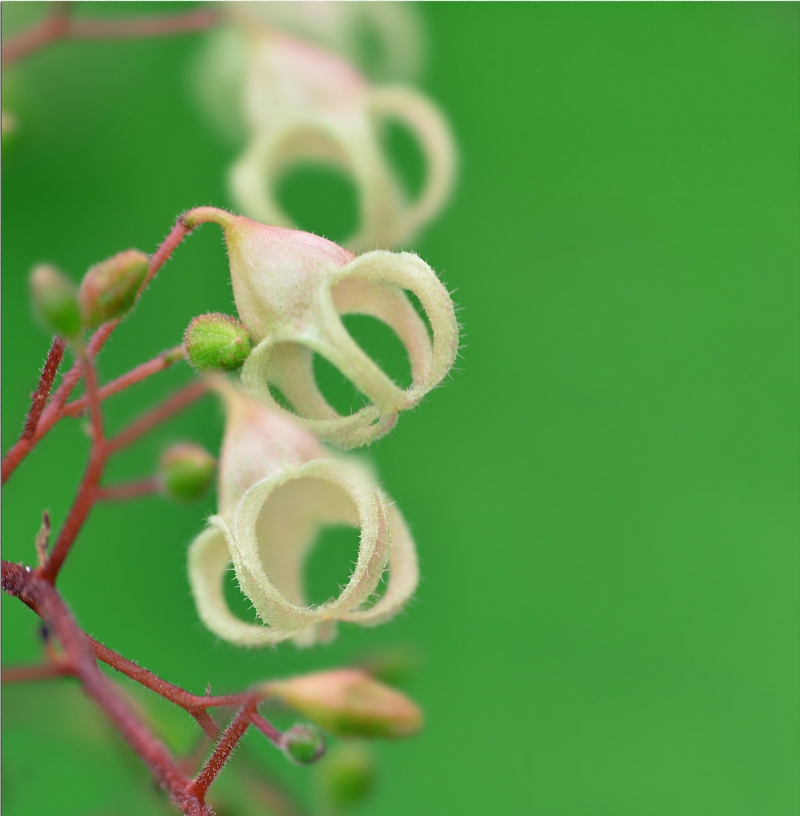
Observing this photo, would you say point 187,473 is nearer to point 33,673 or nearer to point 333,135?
point 33,673

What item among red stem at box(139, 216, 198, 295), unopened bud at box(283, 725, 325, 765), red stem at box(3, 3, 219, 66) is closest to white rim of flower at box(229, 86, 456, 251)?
red stem at box(3, 3, 219, 66)

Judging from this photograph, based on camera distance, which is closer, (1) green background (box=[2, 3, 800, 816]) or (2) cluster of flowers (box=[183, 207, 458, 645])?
(2) cluster of flowers (box=[183, 207, 458, 645])

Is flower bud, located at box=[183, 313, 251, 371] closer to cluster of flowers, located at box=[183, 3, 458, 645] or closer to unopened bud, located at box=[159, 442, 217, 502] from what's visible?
cluster of flowers, located at box=[183, 3, 458, 645]

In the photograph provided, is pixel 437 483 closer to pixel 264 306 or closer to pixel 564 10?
pixel 564 10

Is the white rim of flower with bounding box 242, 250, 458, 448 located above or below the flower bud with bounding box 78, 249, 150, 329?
above

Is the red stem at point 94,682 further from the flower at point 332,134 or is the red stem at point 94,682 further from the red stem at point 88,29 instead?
the red stem at point 88,29

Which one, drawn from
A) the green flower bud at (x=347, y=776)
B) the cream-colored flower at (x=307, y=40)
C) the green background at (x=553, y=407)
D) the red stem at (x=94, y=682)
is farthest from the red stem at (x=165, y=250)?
the green background at (x=553, y=407)
